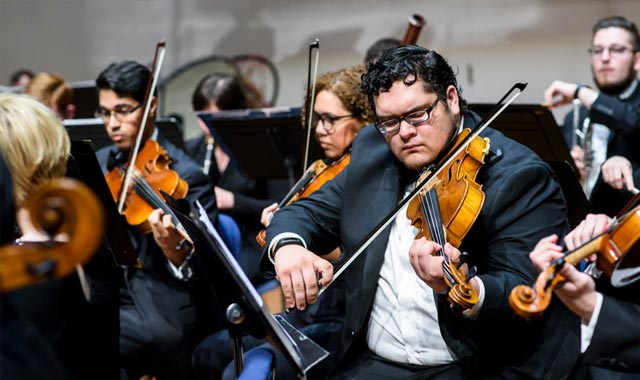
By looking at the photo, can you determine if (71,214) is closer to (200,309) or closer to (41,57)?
(200,309)

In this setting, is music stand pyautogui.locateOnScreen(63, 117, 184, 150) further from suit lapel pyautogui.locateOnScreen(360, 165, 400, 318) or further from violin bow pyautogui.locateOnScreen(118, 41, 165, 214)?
suit lapel pyautogui.locateOnScreen(360, 165, 400, 318)

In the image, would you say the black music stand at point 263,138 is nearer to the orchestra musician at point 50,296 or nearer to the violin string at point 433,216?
the violin string at point 433,216

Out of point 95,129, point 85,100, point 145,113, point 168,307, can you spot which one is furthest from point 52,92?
point 168,307

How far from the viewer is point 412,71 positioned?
6.26 feet

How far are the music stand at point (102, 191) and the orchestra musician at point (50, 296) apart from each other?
0.61 meters

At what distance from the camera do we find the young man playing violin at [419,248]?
175cm

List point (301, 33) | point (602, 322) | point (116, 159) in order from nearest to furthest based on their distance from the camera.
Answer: point (602, 322)
point (116, 159)
point (301, 33)

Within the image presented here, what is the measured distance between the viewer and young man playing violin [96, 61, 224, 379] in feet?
8.68

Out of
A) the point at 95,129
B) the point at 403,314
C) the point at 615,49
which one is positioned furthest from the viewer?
the point at 95,129

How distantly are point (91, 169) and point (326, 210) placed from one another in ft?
2.16

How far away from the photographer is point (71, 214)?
3.51ft

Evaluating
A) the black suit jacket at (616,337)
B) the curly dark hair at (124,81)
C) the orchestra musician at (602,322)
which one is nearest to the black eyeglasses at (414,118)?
the orchestra musician at (602,322)

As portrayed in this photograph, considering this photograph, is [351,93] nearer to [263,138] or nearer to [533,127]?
[533,127]

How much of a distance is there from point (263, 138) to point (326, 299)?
97cm
